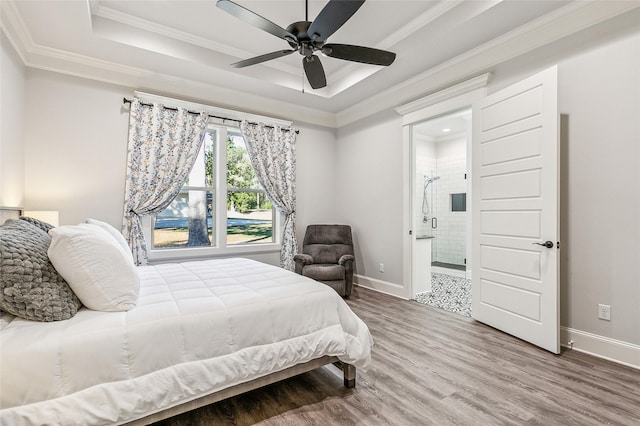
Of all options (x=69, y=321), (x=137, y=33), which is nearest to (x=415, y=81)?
(x=137, y=33)

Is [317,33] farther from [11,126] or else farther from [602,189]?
[11,126]

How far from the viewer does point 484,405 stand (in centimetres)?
183

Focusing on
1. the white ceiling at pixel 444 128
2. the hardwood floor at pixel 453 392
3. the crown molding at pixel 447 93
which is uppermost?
the white ceiling at pixel 444 128

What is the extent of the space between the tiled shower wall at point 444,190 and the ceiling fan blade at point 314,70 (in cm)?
433

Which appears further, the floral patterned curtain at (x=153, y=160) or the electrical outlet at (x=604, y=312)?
the floral patterned curtain at (x=153, y=160)

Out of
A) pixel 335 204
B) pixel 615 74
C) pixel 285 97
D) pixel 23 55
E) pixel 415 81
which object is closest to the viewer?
pixel 615 74

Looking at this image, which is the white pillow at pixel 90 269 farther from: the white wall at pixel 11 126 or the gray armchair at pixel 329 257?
the gray armchair at pixel 329 257

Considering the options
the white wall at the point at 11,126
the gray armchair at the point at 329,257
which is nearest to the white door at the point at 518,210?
the gray armchair at the point at 329,257

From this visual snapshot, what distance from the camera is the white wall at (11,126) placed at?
255 centimetres

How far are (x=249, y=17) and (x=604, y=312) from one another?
354 cm

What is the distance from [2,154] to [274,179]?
288cm

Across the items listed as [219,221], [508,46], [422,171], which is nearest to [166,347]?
[219,221]

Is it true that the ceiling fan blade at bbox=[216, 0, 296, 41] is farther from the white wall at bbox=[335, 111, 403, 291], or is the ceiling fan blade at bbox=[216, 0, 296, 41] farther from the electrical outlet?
the electrical outlet

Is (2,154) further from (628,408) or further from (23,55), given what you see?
(628,408)
